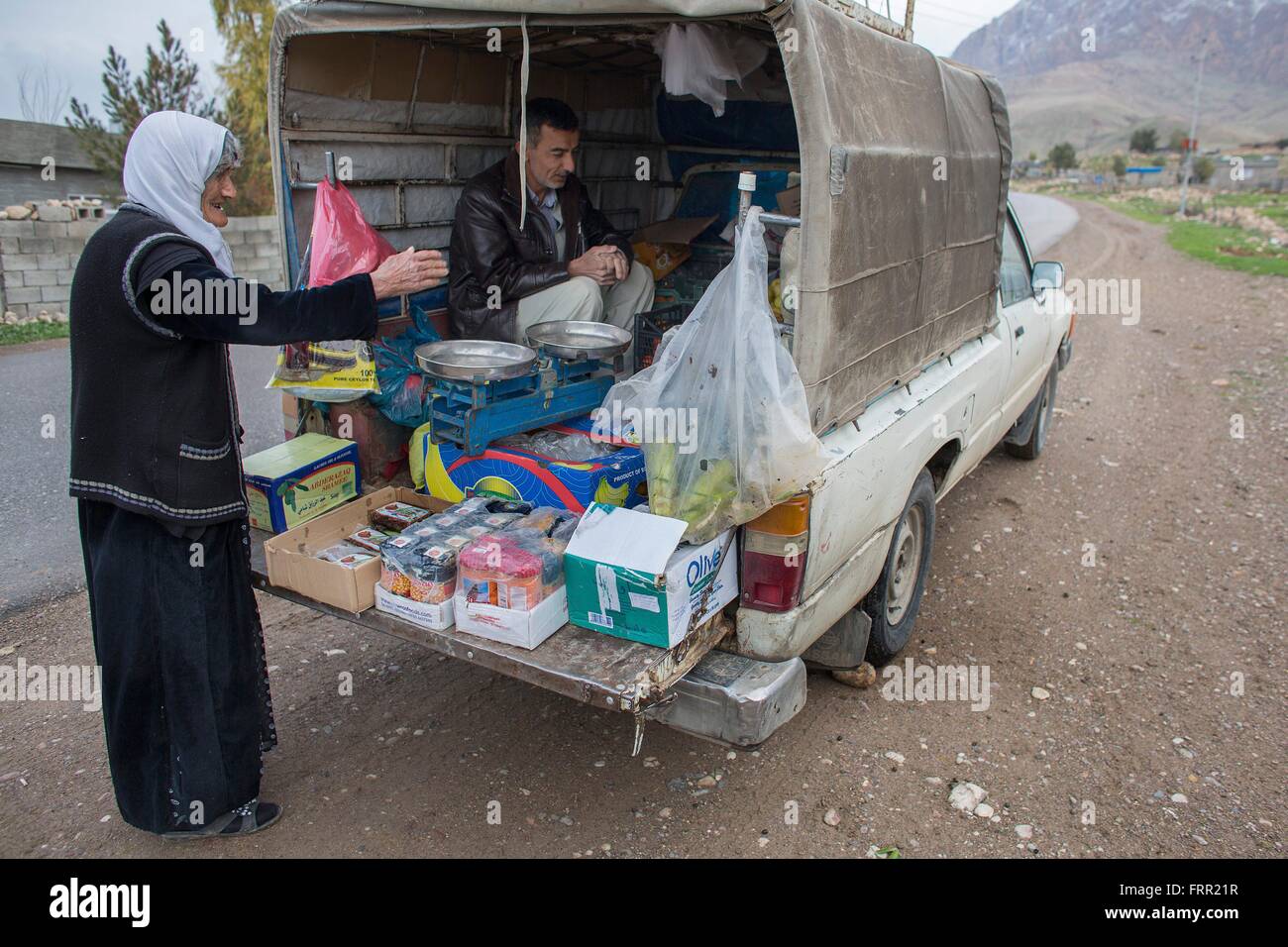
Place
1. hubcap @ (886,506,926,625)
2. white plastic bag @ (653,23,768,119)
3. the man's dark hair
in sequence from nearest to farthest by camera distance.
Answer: white plastic bag @ (653,23,768,119)
hubcap @ (886,506,926,625)
the man's dark hair

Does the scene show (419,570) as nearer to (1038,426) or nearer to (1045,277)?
(1045,277)

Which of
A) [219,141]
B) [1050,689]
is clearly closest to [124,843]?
[219,141]

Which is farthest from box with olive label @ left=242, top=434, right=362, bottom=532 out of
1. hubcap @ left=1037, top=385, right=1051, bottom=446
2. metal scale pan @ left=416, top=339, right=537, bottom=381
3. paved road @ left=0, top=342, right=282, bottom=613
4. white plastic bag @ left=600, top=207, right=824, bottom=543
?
hubcap @ left=1037, top=385, right=1051, bottom=446

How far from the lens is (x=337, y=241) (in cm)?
376

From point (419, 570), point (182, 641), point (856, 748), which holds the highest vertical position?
point (419, 570)

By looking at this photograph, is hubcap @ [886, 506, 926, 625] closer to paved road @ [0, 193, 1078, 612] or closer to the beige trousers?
the beige trousers

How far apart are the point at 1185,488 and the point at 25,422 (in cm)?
862

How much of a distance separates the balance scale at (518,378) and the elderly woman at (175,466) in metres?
0.57

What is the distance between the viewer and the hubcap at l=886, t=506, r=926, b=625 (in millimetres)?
3939

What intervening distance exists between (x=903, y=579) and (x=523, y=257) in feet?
7.85

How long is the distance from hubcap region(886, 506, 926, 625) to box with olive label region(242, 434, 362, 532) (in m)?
2.31

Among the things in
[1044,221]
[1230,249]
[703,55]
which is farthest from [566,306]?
[1044,221]

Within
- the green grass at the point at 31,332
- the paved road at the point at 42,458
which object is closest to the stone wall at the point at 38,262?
the green grass at the point at 31,332

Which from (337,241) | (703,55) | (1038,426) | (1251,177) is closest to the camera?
(703,55)
